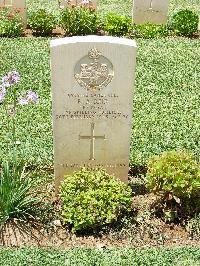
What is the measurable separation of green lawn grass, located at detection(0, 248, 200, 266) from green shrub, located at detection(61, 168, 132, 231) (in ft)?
1.00

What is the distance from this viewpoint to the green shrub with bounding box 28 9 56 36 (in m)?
11.9

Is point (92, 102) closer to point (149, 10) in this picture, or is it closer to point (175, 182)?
point (175, 182)

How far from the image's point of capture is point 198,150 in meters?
7.11

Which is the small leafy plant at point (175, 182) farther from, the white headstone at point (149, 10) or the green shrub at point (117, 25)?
the white headstone at point (149, 10)

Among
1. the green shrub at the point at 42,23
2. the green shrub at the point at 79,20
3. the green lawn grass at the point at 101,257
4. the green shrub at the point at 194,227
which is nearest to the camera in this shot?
the green lawn grass at the point at 101,257

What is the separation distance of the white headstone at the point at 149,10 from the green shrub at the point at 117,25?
500 mm

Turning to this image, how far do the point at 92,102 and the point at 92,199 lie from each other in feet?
3.20

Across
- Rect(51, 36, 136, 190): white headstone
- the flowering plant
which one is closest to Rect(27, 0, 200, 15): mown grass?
Rect(51, 36, 136, 190): white headstone

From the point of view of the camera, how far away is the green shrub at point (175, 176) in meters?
5.41

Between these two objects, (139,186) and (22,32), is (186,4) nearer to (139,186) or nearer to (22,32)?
(22,32)

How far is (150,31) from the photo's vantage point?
11883mm

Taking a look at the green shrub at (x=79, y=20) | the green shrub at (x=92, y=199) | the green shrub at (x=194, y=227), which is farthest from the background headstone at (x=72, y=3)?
the green shrub at (x=194, y=227)

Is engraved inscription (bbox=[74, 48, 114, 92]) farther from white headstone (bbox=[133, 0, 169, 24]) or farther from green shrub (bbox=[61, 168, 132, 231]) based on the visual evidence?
white headstone (bbox=[133, 0, 169, 24])

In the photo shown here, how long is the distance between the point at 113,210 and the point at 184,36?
25.1ft
